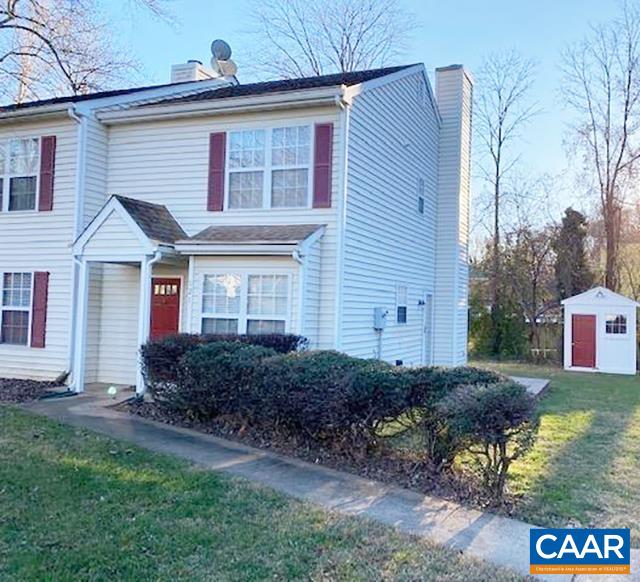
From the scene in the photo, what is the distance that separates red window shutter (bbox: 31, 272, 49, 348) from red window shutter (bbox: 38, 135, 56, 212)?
1412mm

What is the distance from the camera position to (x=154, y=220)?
10602mm

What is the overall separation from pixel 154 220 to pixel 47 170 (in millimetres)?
2850

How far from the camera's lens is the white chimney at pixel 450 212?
1591cm

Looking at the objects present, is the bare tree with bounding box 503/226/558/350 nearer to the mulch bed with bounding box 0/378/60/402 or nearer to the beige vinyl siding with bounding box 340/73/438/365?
the beige vinyl siding with bounding box 340/73/438/365

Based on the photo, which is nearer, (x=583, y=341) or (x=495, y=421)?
(x=495, y=421)

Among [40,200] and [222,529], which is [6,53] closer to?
[40,200]

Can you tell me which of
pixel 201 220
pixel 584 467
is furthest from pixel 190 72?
pixel 584 467

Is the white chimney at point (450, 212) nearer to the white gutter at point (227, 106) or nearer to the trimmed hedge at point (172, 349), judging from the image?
the white gutter at point (227, 106)

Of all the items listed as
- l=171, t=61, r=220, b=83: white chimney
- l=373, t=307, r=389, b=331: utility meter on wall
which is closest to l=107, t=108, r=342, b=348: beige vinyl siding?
l=373, t=307, r=389, b=331: utility meter on wall

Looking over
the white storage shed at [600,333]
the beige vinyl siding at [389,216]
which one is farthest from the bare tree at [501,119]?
the beige vinyl siding at [389,216]

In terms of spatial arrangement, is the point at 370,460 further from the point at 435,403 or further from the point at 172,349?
the point at 172,349

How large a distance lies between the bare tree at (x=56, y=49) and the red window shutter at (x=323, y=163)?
672 centimetres

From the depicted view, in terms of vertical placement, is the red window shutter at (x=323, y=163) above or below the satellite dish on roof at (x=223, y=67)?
below

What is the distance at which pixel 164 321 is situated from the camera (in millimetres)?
11508
